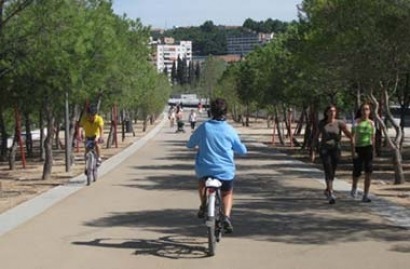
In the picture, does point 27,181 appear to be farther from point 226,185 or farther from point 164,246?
point 226,185

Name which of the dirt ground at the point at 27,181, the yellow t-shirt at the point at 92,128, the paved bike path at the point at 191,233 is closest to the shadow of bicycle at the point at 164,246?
the paved bike path at the point at 191,233

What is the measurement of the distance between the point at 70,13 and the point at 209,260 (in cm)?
857

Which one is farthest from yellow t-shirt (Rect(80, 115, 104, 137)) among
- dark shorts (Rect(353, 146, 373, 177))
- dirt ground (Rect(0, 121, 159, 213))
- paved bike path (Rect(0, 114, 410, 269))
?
dark shorts (Rect(353, 146, 373, 177))

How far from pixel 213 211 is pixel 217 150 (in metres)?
0.74

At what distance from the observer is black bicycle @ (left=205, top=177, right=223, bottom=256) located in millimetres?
8711

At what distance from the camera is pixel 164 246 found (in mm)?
9367

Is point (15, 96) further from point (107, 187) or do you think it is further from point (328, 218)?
point (328, 218)

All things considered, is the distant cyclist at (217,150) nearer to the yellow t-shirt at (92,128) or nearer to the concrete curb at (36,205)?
the concrete curb at (36,205)

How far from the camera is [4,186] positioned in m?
19.2

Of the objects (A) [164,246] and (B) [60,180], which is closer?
(A) [164,246]

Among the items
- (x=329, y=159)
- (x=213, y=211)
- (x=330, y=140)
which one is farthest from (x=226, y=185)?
(x=329, y=159)

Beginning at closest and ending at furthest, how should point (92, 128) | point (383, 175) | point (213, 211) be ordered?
point (213, 211)
point (92, 128)
point (383, 175)

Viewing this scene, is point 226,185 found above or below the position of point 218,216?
above

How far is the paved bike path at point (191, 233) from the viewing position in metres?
8.54
